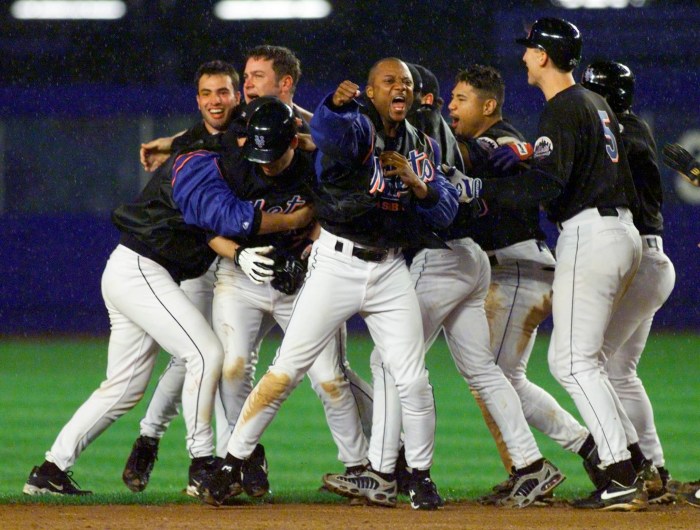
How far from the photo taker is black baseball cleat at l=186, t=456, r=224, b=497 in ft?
17.2

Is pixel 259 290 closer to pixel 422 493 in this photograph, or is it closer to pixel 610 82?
pixel 422 493

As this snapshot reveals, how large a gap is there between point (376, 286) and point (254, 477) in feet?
3.69

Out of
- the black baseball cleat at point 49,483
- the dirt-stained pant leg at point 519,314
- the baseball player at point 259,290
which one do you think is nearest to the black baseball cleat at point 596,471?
the dirt-stained pant leg at point 519,314

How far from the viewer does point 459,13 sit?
64.4 feet

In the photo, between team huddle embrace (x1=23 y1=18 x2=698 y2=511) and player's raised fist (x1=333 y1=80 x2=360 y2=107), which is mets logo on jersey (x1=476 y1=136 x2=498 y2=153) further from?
player's raised fist (x1=333 y1=80 x2=360 y2=107)

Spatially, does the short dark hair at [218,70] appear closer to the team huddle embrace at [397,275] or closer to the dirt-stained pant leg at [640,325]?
the team huddle embrace at [397,275]

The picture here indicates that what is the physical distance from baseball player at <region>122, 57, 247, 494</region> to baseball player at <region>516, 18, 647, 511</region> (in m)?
1.60

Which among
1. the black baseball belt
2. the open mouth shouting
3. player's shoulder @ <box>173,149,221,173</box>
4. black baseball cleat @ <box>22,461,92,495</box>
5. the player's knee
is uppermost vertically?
the open mouth shouting

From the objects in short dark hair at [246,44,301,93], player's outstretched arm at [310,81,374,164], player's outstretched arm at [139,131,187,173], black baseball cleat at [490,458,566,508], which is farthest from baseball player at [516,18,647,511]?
player's outstretched arm at [139,131,187,173]

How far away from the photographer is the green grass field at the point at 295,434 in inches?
239

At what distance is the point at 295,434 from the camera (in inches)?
307

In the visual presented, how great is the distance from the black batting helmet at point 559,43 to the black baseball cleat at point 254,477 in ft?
7.37

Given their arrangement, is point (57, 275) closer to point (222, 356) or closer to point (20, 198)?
point (20, 198)

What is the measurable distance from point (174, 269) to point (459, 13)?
15.0 m
